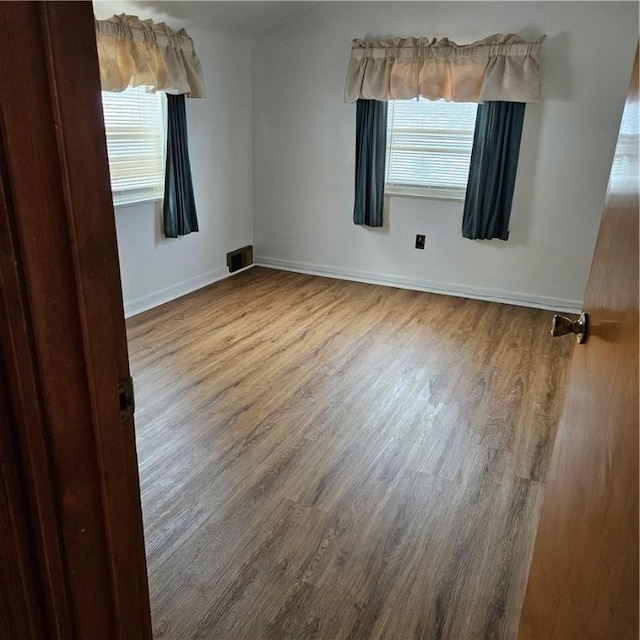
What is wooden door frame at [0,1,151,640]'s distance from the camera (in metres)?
0.65

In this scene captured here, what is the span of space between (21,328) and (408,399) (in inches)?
95.9

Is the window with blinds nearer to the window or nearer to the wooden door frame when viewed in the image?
the window

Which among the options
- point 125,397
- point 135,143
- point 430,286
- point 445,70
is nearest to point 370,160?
point 445,70

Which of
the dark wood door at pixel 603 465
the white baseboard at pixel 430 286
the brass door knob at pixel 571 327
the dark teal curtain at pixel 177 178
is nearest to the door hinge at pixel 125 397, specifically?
the dark wood door at pixel 603 465

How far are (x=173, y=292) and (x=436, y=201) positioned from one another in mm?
2241

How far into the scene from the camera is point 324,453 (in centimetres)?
244

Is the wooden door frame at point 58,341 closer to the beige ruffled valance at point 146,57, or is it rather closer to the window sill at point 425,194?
the beige ruffled valance at point 146,57

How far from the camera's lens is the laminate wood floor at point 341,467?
5.57ft

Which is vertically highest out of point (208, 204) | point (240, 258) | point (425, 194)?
point (425, 194)

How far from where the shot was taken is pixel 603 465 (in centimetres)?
85

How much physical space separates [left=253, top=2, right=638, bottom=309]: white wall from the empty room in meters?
0.02

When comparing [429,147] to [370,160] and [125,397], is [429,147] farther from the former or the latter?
[125,397]

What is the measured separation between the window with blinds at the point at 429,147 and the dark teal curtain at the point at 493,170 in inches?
5.4

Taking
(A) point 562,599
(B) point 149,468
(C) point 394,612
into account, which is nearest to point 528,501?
(C) point 394,612
